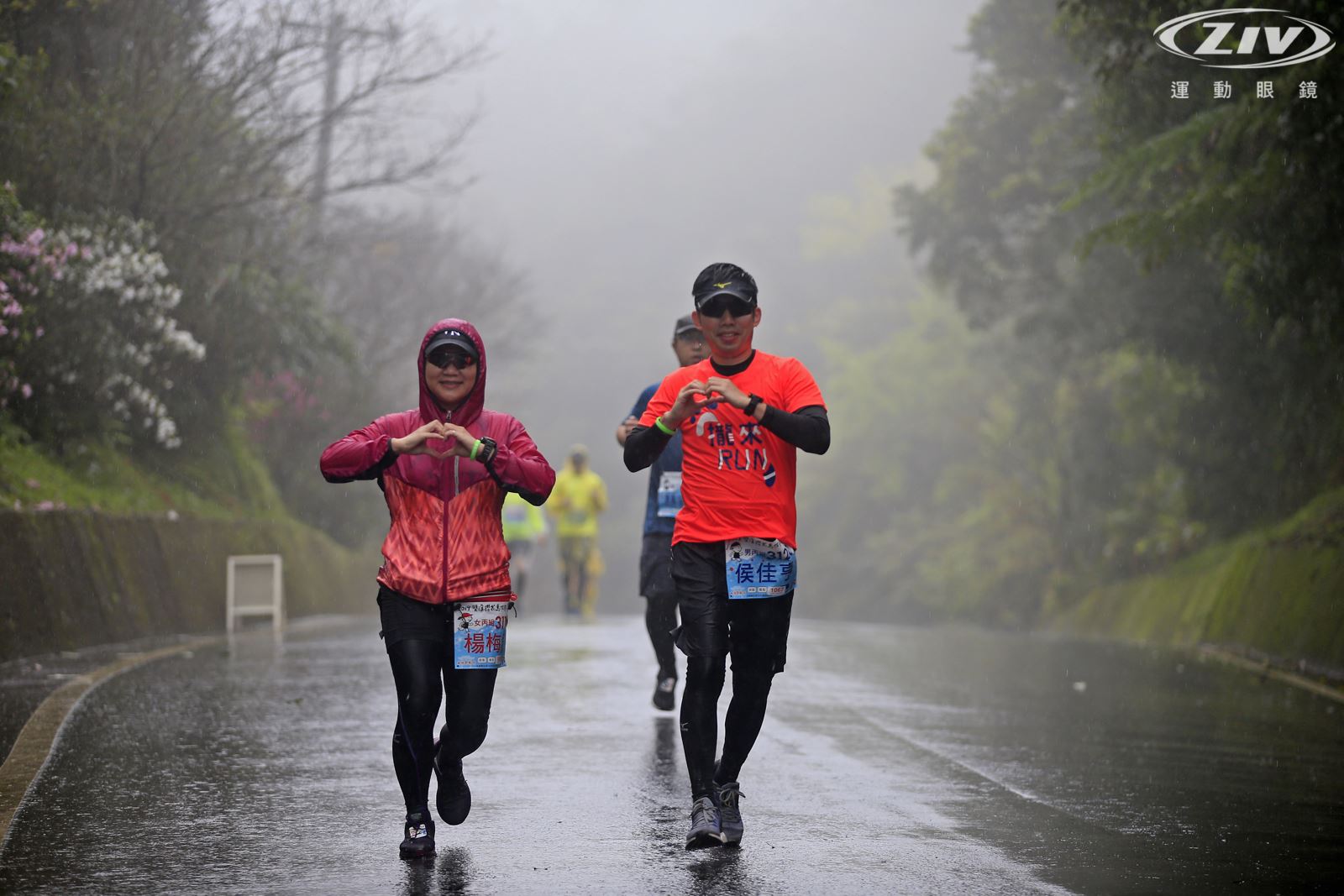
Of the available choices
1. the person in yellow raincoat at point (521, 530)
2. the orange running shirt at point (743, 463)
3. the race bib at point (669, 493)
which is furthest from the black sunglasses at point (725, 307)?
the person in yellow raincoat at point (521, 530)

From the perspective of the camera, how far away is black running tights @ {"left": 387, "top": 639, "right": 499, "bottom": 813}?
6.00m

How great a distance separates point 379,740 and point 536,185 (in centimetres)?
11120

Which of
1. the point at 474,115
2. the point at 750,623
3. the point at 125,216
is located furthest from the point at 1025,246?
the point at 750,623

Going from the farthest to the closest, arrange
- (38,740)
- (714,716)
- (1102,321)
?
(1102,321) → (38,740) → (714,716)

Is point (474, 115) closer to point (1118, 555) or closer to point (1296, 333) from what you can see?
point (1296, 333)

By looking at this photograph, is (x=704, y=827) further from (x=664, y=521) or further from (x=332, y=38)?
(x=332, y=38)

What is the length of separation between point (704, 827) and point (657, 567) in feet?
11.3

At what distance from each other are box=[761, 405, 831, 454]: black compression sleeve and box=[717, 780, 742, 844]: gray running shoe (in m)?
1.22

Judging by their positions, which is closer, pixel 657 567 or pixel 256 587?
pixel 657 567

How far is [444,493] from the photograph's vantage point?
609 centimetres

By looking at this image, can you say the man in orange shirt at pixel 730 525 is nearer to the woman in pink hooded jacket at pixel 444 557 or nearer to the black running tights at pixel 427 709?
the woman in pink hooded jacket at pixel 444 557

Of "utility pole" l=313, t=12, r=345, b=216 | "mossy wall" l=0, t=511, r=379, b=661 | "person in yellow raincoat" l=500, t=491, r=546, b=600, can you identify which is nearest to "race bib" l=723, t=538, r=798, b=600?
"mossy wall" l=0, t=511, r=379, b=661

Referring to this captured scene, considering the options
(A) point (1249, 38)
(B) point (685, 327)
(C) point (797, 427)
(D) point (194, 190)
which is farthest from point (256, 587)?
(C) point (797, 427)

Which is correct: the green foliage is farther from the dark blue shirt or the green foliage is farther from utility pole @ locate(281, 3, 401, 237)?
the dark blue shirt
